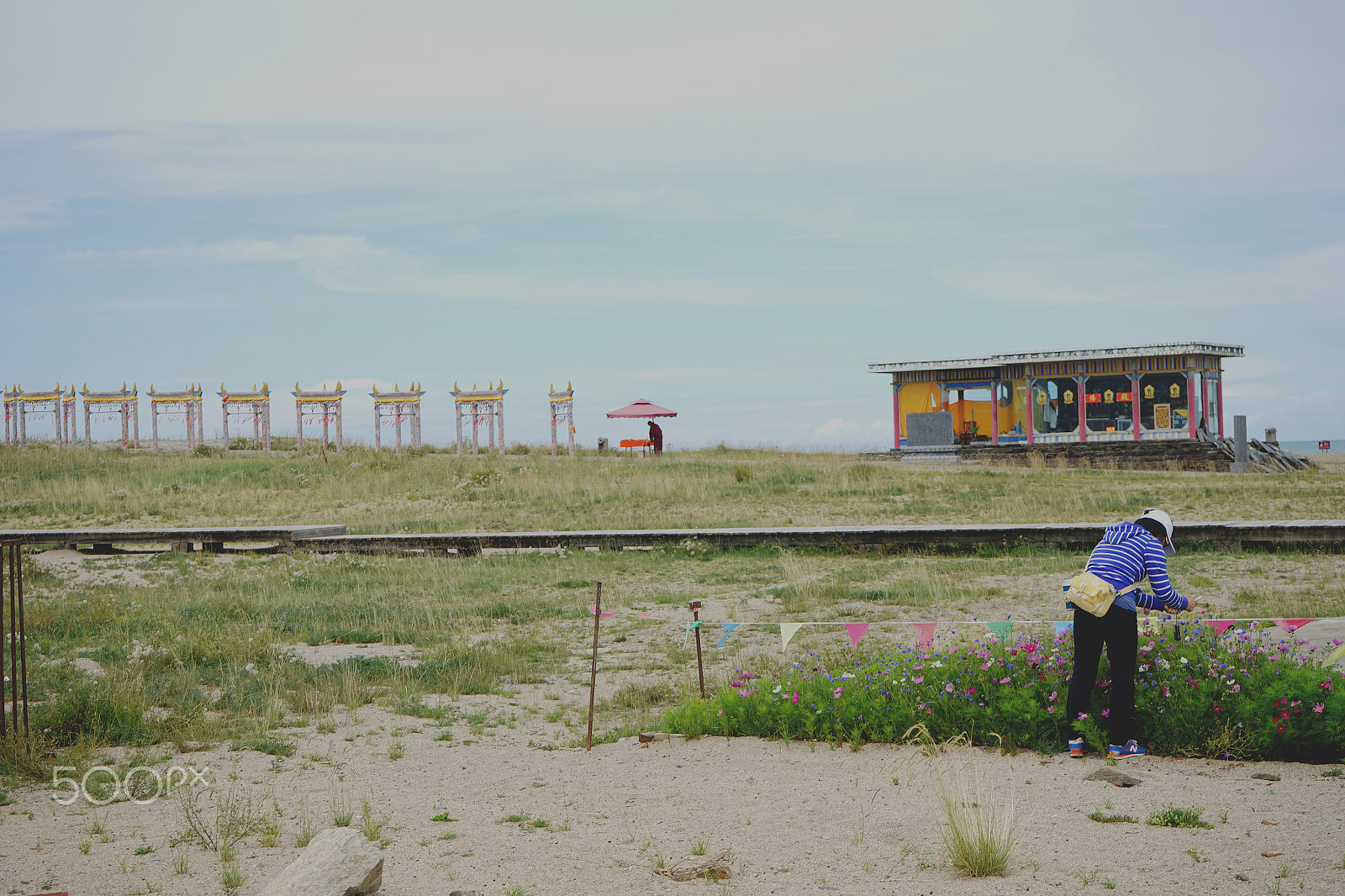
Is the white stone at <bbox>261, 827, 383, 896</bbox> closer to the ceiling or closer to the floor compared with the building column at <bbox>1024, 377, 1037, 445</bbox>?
closer to the floor

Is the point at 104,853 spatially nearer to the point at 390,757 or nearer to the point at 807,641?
the point at 390,757

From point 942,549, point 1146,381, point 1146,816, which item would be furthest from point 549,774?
point 1146,381

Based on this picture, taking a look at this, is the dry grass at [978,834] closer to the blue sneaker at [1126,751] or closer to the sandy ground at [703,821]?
the sandy ground at [703,821]

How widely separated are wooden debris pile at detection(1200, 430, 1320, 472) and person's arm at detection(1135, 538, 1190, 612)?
3040 cm

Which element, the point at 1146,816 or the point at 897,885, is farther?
the point at 1146,816

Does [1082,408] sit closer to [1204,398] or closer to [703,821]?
[1204,398]

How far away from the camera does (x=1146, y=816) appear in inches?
208

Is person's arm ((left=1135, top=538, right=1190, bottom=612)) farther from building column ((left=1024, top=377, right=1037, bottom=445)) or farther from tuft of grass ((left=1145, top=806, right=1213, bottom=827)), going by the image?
building column ((left=1024, top=377, right=1037, bottom=445))

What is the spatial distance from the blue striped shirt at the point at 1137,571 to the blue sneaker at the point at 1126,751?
823mm

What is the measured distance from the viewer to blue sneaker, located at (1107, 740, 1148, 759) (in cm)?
629

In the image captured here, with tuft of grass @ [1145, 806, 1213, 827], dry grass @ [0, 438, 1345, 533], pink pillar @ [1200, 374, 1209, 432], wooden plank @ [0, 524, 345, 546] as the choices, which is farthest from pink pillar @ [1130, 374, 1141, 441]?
tuft of grass @ [1145, 806, 1213, 827]

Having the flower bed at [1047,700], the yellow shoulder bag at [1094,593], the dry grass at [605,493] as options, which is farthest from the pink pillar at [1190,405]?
the yellow shoulder bag at [1094,593]

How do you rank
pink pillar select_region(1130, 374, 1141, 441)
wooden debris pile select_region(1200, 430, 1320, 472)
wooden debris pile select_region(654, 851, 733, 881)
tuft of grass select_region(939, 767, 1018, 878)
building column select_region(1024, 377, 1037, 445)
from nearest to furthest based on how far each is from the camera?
1. tuft of grass select_region(939, 767, 1018, 878)
2. wooden debris pile select_region(654, 851, 733, 881)
3. wooden debris pile select_region(1200, 430, 1320, 472)
4. pink pillar select_region(1130, 374, 1141, 441)
5. building column select_region(1024, 377, 1037, 445)

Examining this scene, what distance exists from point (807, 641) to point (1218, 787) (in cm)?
474
